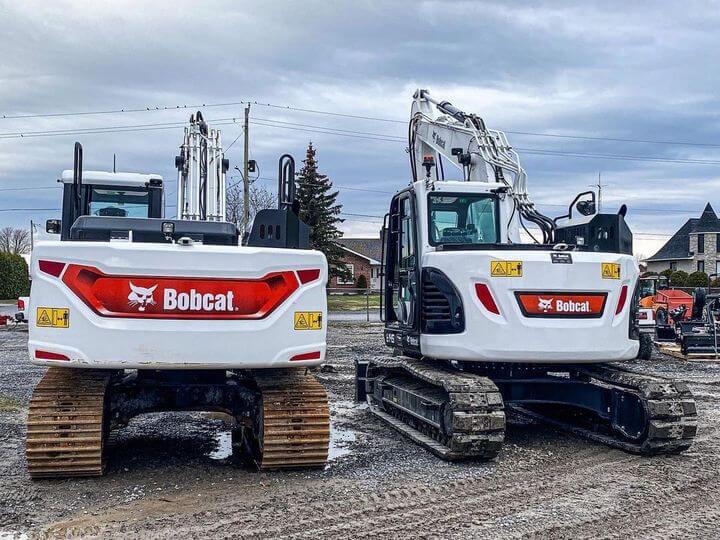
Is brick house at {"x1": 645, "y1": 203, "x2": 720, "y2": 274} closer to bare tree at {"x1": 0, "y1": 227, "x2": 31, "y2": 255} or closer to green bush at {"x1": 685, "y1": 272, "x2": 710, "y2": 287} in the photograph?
green bush at {"x1": 685, "y1": 272, "x2": 710, "y2": 287}

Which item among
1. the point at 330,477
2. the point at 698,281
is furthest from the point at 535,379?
the point at 698,281

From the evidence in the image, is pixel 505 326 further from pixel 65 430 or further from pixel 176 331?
pixel 65 430

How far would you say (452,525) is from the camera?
18.2 feet

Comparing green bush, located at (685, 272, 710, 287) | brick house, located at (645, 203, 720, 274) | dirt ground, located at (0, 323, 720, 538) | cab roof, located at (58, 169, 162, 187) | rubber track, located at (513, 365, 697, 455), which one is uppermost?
brick house, located at (645, 203, 720, 274)

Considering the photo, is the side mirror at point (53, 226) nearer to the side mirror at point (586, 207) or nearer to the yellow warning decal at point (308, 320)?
the yellow warning decal at point (308, 320)

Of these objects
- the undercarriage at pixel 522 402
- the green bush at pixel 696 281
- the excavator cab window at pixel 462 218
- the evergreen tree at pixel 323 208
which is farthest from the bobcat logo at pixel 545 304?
the green bush at pixel 696 281

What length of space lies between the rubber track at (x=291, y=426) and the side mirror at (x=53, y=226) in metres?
4.45

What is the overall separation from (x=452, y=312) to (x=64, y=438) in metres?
3.78

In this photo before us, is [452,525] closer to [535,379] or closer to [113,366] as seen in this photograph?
[113,366]

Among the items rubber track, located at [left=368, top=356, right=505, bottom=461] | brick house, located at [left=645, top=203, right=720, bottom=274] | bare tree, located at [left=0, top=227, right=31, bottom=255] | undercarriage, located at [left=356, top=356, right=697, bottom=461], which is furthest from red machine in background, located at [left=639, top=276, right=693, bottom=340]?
bare tree, located at [left=0, top=227, right=31, bottom=255]

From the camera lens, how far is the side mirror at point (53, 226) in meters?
9.89

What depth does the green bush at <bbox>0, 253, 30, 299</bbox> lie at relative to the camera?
49.6 meters

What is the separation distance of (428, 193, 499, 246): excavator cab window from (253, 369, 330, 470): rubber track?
9.71ft

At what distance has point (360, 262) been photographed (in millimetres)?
79375
